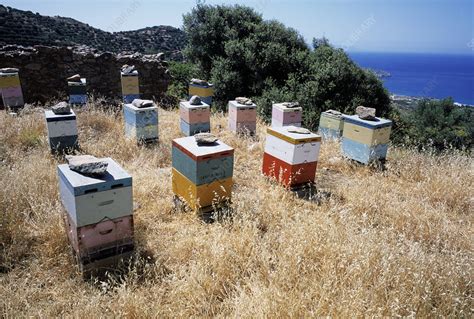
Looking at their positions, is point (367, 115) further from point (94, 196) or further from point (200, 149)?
point (94, 196)

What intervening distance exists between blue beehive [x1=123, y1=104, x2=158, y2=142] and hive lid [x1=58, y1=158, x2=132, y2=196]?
10.7 ft

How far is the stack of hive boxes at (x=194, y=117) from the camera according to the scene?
6844 millimetres

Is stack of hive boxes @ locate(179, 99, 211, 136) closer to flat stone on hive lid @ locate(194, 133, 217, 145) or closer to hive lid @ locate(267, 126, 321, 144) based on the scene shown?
hive lid @ locate(267, 126, 321, 144)

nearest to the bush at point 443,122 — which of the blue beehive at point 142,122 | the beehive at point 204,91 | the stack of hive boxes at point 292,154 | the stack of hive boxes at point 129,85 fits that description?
the beehive at point 204,91

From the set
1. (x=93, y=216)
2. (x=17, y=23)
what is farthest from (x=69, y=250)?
(x=17, y=23)

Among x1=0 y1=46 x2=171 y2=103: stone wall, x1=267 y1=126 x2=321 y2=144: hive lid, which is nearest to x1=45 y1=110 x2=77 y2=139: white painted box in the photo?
x1=267 y1=126 x2=321 y2=144: hive lid

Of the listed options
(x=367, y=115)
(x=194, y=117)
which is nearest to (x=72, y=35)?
(x=194, y=117)

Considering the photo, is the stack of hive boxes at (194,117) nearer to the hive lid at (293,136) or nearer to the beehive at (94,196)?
the hive lid at (293,136)

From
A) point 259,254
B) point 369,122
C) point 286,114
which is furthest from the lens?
point 286,114

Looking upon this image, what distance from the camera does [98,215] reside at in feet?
9.60

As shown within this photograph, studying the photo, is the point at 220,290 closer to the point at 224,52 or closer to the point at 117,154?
the point at 117,154

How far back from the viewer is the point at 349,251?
2.96 m

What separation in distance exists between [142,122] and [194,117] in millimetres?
1049

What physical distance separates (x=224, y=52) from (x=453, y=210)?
11763mm
